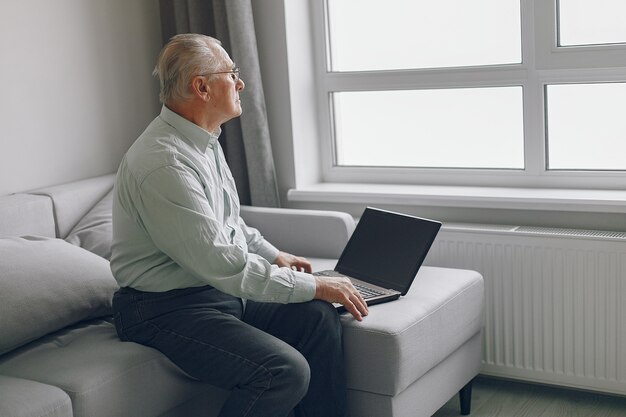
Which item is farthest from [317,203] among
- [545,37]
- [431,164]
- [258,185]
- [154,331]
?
[154,331]

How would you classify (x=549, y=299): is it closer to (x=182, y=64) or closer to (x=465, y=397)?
(x=465, y=397)

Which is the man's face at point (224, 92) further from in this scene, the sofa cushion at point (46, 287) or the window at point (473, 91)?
the window at point (473, 91)

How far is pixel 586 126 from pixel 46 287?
6.21 feet

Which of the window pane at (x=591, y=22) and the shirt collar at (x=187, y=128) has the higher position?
the window pane at (x=591, y=22)

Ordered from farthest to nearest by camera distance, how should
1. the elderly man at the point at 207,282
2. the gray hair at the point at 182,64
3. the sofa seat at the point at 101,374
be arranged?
1. the gray hair at the point at 182,64
2. the elderly man at the point at 207,282
3. the sofa seat at the point at 101,374

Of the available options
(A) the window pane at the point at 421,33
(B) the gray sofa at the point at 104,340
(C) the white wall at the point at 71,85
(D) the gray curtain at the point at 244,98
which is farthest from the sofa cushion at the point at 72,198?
(A) the window pane at the point at 421,33

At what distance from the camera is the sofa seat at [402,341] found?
7.95 feet

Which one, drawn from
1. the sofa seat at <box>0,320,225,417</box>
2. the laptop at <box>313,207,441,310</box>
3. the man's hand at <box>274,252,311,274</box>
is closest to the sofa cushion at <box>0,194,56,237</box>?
the sofa seat at <box>0,320,225,417</box>

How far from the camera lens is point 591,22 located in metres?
2.99

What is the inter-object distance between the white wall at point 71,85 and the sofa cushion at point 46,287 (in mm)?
600

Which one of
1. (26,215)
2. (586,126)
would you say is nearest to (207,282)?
(26,215)

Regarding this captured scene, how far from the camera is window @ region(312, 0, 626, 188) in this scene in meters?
3.03

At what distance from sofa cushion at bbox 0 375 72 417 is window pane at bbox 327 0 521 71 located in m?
1.94

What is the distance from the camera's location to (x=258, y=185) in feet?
11.2
